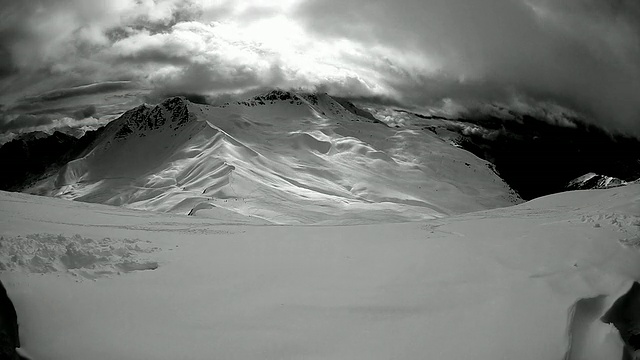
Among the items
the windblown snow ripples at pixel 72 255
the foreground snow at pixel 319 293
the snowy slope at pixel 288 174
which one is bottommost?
the snowy slope at pixel 288 174

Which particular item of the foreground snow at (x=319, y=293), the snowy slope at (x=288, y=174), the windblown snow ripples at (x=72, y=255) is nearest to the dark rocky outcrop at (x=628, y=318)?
the foreground snow at (x=319, y=293)

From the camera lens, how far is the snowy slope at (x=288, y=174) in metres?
73.1

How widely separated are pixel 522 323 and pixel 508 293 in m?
1.05

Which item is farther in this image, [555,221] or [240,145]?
[240,145]

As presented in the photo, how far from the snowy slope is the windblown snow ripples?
36.0 metres

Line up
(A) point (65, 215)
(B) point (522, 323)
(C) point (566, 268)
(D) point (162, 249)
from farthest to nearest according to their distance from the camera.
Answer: (A) point (65, 215) → (D) point (162, 249) → (C) point (566, 268) → (B) point (522, 323)

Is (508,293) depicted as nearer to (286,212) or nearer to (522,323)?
(522,323)

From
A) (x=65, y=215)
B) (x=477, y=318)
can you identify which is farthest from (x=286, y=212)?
(x=477, y=318)

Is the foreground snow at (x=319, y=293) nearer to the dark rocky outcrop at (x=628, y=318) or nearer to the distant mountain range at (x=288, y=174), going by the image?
the dark rocky outcrop at (x=628, y=318)

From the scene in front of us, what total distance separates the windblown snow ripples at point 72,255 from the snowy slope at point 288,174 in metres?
36.0

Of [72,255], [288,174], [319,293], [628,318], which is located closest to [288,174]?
[288,174]

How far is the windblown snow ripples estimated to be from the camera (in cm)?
810

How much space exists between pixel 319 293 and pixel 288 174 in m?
106

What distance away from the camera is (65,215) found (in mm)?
15906
